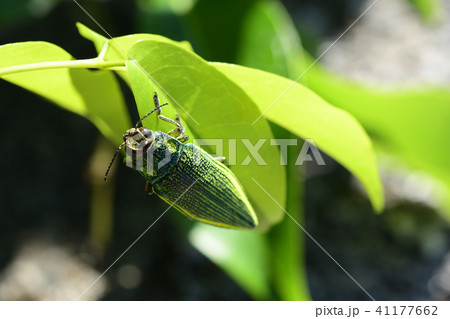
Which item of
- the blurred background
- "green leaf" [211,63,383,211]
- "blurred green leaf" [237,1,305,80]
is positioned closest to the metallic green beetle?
"green leaf" [211,63,383,211]

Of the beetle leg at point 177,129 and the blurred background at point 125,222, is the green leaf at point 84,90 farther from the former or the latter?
the blurred background at point 125,222

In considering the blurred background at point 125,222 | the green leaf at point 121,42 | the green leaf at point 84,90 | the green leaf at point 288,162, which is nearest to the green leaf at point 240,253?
the green leaf at point 288,162

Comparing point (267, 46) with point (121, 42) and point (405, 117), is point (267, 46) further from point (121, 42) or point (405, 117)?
point (121, 42)

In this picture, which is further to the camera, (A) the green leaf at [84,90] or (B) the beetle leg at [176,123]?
(A) the green leaf at [84,90]

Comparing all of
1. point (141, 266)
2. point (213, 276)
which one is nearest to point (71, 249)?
point (141, 266)

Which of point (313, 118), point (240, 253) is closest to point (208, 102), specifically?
point (313, 118)

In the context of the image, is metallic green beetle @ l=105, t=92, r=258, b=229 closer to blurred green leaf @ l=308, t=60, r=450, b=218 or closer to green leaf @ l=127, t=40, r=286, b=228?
green leaf @ l=127, t=40, r=286, b=228
